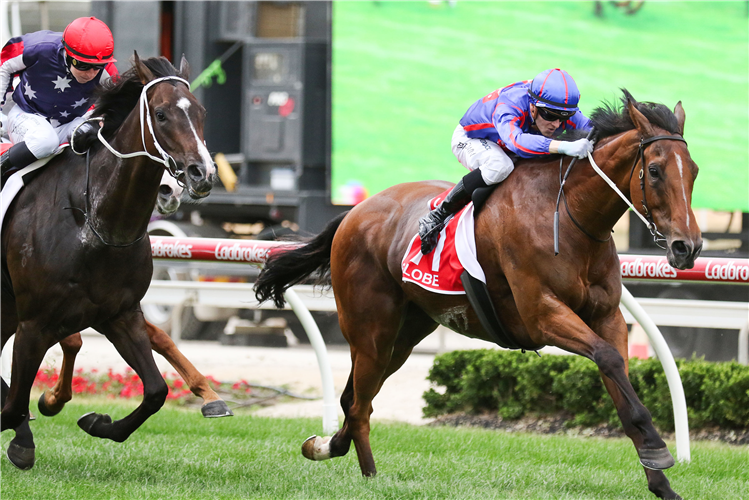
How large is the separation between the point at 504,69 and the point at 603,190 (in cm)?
788

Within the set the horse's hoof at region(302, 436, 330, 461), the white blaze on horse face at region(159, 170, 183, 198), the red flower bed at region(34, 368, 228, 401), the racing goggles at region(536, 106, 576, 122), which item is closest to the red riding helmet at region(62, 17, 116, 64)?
the white blaze on horse face at region(159, 170, 183, 198)

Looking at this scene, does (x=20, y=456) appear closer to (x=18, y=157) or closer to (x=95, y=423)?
(x=95, y=423)

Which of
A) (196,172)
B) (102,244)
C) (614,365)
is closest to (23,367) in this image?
(102,244)

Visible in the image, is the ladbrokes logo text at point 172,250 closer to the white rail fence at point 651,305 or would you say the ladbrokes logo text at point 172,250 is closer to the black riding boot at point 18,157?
the white rail fence at point 651,305

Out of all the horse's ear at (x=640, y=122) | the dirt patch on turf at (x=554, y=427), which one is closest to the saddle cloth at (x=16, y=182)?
the horse's ear at (x=640, y=122)

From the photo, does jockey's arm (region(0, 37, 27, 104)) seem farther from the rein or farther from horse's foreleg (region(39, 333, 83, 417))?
horse's foreleg (region(39, 333, 83, 417))

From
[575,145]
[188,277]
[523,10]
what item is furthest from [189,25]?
[575,145]

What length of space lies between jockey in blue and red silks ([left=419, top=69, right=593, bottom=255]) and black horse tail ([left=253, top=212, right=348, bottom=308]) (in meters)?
1.04

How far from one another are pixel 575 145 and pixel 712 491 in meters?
1.73

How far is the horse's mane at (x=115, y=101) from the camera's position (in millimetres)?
4527

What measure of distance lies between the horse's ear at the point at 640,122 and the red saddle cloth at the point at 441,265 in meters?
0.93

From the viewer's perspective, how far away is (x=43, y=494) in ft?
13.6

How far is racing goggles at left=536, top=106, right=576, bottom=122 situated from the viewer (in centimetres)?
442

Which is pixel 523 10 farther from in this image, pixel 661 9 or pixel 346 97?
pixel 346 97
